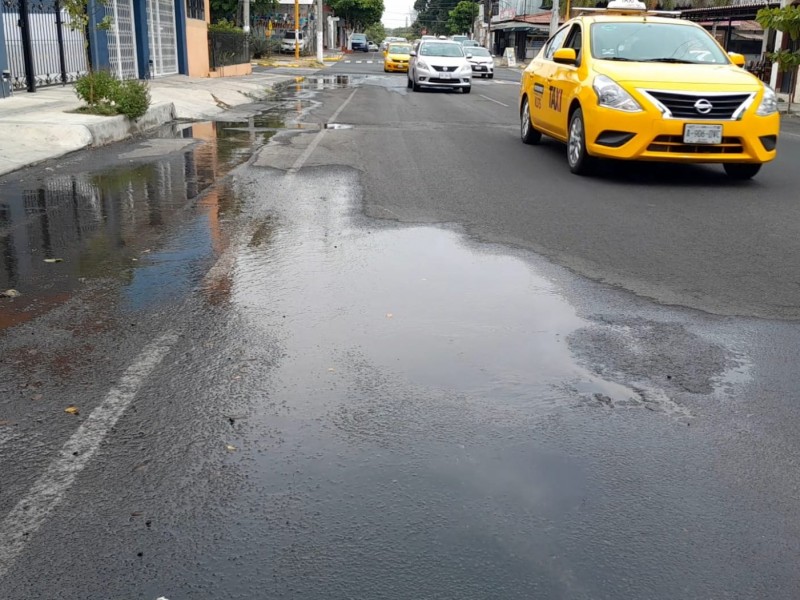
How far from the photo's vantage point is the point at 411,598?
2.57 metres

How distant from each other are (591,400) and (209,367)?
6.10ft

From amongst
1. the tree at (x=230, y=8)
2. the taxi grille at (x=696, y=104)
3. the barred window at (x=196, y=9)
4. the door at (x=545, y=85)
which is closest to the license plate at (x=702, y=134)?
the taxi grille at (x=696, y=104)

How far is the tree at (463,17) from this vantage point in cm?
11638

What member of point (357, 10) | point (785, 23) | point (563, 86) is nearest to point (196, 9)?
point (785, 23)

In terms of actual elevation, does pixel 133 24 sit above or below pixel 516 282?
above

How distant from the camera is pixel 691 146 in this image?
370 inches

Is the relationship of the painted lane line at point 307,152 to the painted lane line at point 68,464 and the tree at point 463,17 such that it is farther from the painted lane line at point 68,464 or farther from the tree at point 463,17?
the tree at point 463,17

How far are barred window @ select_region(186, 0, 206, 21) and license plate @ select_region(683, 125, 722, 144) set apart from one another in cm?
2449

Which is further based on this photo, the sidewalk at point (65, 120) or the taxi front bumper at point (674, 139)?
the sidewalk at point (65, 120)

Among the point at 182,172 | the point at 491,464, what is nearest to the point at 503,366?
the point at 491,464

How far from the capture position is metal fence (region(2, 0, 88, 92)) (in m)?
A: 17.9

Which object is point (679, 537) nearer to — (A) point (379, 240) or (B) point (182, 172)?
(A) point (379, 240)

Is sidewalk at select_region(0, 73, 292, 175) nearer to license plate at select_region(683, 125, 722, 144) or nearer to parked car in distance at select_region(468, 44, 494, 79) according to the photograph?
license plate at select_region(683, 125, 722, 144)

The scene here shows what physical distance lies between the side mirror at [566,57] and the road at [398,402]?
10.1 feet
